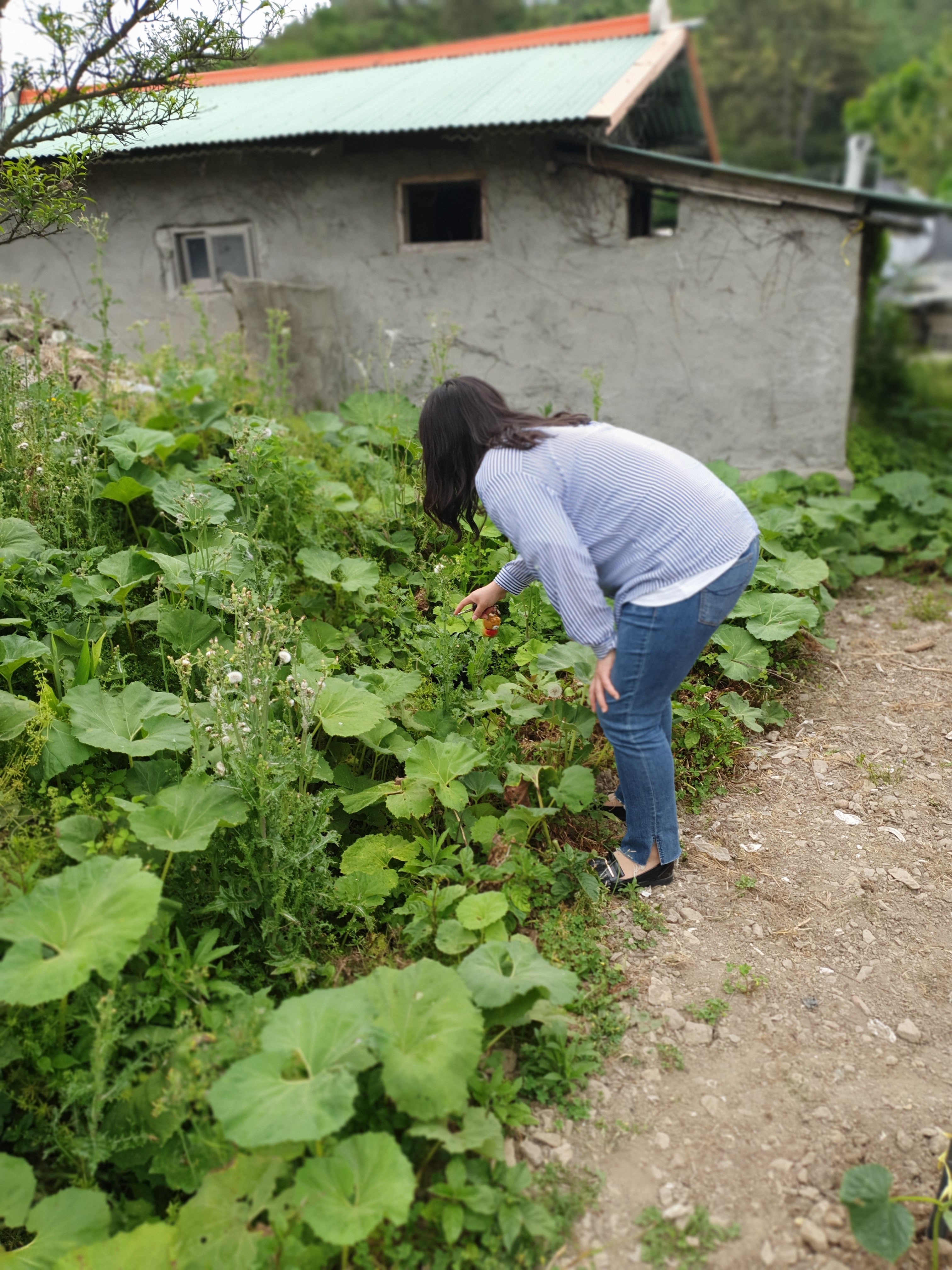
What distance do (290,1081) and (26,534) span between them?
2737 millimetres

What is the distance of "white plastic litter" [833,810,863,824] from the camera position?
11.7 feet

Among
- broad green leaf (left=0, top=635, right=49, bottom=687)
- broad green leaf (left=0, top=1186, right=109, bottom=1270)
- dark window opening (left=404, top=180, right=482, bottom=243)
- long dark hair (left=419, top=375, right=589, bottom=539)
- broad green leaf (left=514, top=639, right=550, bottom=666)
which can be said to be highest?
dark window opening (left=404, top=180, right=482, bottom=243)

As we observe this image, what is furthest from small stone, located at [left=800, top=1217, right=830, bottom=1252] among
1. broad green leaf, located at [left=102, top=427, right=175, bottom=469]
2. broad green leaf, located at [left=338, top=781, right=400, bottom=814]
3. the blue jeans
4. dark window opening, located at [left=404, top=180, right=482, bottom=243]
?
dark window opening, located at [left=404, top=180, right=482, bottom=243]

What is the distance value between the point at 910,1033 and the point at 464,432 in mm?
2221

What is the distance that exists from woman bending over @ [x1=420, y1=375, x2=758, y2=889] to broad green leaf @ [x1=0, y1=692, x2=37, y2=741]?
156 centimetres

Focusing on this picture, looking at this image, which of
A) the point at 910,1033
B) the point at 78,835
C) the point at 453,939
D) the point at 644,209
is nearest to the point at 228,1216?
the point at 453,939

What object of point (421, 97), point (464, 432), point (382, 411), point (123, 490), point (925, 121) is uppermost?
point (925, 121)

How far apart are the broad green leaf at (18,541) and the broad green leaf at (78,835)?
4.99 feet

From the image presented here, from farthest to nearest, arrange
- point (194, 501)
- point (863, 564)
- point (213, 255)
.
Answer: point (213, 255)
point (863, 564)
point (194, 501)

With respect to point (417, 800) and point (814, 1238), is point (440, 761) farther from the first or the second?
point (814, 1238)

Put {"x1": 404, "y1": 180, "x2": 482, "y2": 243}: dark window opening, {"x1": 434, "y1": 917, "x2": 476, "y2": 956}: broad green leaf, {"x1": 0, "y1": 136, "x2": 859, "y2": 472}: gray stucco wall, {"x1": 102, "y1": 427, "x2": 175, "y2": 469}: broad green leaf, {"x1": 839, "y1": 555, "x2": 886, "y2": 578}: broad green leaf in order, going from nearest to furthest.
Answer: {"x1": 434, "y1": 917, "x2": 476, "y2": 956}: broad green leaf
{"x1": 102, "y1": 427, "x2": 175, "y2": 469}: broad green leaf
{"x1": 839, "y1": 555, "x2": 886, "y2": 578}: broad green leaf
{"x1": 0, "y1": 136, "x2": 859, "y2": 472}: gray stucco wall
{"x1": 404, "y1": 180, "x2": 482, "y2": 243}: dark window opening

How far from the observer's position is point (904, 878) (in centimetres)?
329

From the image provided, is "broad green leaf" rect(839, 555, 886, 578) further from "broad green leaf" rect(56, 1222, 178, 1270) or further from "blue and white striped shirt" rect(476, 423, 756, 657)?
"broad green leaf" rect(56, 1222, 178, 1270)

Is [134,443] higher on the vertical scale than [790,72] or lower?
lower
